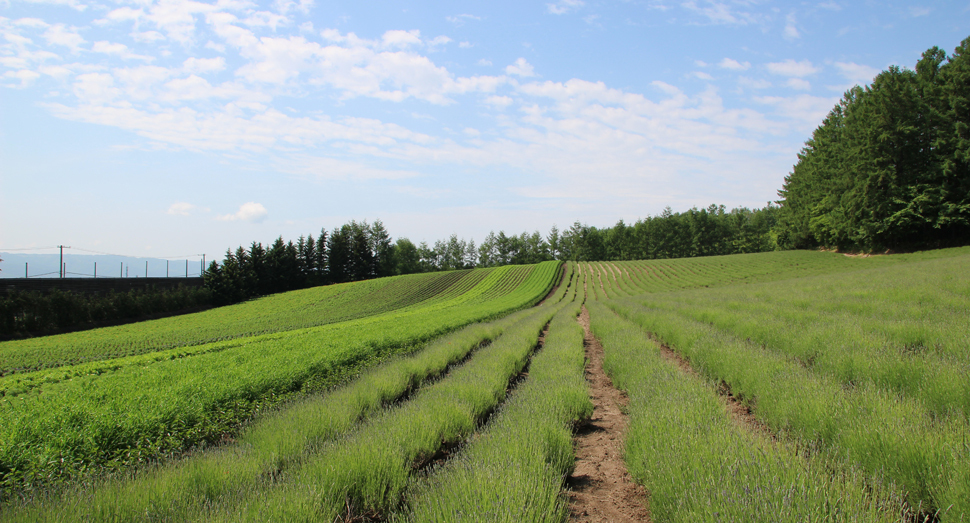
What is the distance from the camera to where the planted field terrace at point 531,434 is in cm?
272

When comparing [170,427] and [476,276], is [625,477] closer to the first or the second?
[170,427]

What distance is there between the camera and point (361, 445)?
390cm

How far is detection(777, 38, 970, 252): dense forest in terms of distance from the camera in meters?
35.5

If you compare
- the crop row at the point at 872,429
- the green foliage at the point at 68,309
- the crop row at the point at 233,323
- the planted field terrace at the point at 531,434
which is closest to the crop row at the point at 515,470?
the planted field terrace at the point at 531,434

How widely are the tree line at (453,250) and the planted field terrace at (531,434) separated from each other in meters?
62.4

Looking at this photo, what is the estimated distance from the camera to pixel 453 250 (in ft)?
403

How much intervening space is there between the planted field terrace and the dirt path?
0.04 meters

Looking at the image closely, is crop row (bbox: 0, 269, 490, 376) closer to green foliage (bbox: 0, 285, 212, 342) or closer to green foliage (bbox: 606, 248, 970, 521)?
green foliage (bbox: 0, 285, 212, 342)

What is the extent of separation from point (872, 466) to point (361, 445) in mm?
4296

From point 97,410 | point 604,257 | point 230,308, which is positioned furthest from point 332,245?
point 97,410

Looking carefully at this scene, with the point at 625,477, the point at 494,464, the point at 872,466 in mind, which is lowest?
the point at 625,477

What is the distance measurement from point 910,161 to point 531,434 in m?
54.6

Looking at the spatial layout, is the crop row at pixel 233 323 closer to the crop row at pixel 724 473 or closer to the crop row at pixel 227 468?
the crop row at pixel 227 468

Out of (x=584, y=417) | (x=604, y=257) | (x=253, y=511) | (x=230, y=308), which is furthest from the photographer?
(x=604, y=257)
